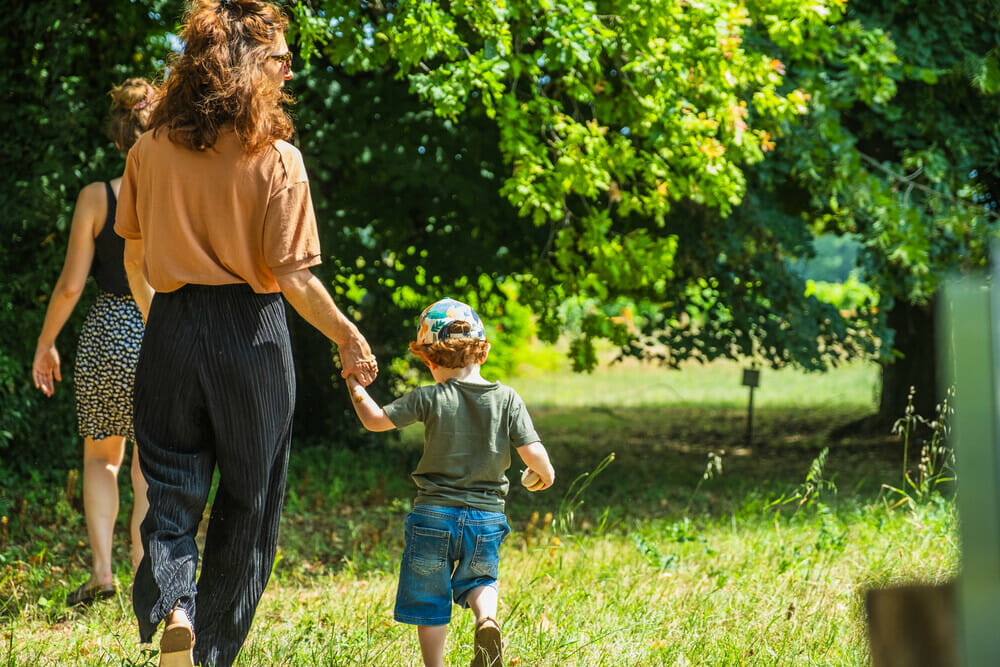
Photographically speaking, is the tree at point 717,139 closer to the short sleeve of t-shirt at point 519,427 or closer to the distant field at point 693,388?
the short sleeve of t-shirt at point 519,427

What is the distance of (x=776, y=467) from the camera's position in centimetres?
880

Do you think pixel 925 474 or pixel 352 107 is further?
pixel 352 107

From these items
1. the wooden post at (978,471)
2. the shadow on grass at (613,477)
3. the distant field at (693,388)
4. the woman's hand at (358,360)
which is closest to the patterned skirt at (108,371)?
the shadow on grass at (613,477)

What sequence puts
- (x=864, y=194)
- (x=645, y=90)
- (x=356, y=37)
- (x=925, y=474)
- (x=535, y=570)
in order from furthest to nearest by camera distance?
(x=864, y=194), (x=645, y=90), (x=356, y=37), (x=925, y=474), (x=535, y=570)

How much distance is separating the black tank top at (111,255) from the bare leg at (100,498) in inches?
23.2

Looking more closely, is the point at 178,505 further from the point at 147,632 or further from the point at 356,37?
the point at 356,37

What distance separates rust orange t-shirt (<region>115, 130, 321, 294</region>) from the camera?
2.58 meters

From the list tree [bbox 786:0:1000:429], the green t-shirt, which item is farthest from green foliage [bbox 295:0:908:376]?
the green t-shirt

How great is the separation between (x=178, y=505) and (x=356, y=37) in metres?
3.22

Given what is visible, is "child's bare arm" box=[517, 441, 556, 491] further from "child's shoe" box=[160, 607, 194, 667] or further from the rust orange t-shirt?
"child's shoe" box=[160, 607, 194, 667]

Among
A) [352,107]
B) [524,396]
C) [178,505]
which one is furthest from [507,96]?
[524,396]

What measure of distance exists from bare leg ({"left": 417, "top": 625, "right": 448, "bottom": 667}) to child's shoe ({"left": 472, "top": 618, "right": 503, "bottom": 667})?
0.48 feet

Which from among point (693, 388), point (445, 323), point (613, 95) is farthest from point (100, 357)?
point (693, 388)

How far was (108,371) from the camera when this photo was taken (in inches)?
152
